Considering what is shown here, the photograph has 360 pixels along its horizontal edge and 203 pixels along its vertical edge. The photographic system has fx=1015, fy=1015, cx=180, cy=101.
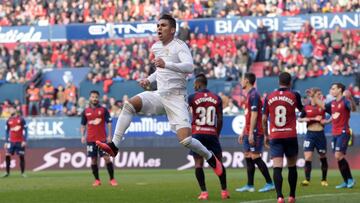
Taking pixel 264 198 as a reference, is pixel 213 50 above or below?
above

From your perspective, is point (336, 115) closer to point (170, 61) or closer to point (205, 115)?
point (205, 115)

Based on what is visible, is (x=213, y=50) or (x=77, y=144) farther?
(x=213, y=50)

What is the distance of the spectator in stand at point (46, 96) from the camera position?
39.5m

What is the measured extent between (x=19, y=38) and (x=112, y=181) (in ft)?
71.5

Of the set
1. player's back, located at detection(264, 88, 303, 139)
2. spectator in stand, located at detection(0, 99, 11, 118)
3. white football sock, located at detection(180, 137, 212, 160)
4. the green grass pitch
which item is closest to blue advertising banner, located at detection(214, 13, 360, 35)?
spectator in stand, located at detection(0, 99, 11, 118)

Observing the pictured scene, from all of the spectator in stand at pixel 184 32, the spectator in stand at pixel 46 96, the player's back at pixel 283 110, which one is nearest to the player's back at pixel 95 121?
the player's back at pixel 283 110

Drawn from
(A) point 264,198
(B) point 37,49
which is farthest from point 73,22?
(A) point 264,198

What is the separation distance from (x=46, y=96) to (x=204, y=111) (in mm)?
22378

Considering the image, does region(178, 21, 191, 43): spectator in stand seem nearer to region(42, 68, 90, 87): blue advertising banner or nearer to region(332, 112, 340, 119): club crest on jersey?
region(42, 68, 90, 87): blue advertising banner

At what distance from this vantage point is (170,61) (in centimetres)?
1589

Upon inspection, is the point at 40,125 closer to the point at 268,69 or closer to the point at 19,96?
the point at 19,96

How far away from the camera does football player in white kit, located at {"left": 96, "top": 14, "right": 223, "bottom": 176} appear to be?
15702 millimetres

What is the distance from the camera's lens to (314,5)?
134 ft

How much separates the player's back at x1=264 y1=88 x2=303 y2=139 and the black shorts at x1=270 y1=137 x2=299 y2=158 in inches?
2.8
